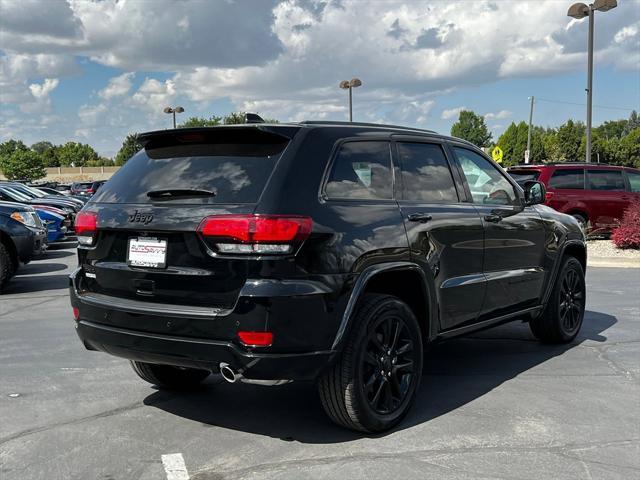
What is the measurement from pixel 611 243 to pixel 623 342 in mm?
8861

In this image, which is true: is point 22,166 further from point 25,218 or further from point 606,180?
point 606,180

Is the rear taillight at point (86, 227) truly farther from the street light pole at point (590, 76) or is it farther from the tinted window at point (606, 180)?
the street light pole at point (590, 76)

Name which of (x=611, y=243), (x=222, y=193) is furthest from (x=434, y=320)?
(x=611, y=243)

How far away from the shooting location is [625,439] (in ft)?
13.4

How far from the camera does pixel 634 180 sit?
15.7 meters

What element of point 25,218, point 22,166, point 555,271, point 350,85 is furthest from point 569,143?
point 555,271

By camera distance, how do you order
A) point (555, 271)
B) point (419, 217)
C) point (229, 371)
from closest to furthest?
point (229, 371)
point (419, 217)
point (555, 271)

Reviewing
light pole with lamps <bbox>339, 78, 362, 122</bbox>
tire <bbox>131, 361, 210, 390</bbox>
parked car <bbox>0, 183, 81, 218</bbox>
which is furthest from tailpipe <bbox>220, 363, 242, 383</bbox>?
light pole with lamps <bbox>339, 78, 362, 122</bbox>

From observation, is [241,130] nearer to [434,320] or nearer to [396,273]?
[396,273]

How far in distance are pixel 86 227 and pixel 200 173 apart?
87cm

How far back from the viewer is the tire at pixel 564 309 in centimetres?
627

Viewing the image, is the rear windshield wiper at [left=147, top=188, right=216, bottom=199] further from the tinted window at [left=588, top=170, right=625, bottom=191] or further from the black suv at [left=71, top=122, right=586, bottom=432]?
the tinted window at [left=588, top=170, right=625, bottom=191]

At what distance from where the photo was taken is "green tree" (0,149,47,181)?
272 ft

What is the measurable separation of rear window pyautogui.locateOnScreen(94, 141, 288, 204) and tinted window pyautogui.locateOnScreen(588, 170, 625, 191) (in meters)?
12.8
